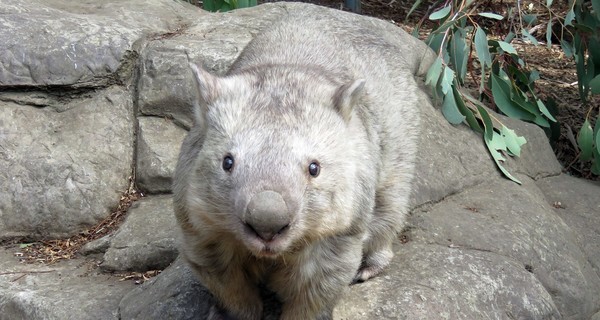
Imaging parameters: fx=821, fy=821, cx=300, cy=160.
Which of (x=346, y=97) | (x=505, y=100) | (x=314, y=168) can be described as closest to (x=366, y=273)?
(x=346, y=97)

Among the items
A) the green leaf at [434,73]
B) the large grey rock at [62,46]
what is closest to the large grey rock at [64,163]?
the large grey rock at [62,46]

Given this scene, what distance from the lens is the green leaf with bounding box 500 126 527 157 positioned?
21.0ft

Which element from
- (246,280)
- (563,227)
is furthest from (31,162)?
(563,227)

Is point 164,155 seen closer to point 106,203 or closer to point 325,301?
point 106,203

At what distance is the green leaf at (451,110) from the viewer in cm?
634

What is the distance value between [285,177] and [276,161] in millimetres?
82

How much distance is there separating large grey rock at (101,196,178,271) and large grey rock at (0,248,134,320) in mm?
131

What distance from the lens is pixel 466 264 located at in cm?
476

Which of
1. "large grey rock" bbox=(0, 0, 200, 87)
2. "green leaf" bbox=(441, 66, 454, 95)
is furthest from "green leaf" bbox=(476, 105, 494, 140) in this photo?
"large grey rock" bbox=(0, 0, 200, 87)

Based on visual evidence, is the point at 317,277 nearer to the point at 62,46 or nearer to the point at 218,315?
the point at 218,315

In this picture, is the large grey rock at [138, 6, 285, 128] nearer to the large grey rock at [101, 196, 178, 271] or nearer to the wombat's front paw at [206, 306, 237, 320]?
the large grey rock at [101, 196, 178, 271]

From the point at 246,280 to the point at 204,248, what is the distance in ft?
1.02

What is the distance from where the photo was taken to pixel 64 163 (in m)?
5.77

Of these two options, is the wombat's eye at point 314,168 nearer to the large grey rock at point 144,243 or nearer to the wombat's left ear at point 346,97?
the wombat's left ear at point 346,97
